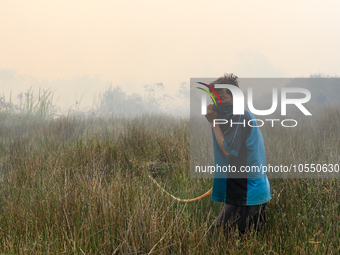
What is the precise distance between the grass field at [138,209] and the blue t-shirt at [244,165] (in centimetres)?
35

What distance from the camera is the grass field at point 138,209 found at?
223 cm

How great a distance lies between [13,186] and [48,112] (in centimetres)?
754

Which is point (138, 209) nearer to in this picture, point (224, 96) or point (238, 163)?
point (238, 163)

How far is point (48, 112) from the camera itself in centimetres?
1084

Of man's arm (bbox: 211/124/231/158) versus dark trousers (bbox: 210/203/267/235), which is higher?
man's arm (bbox: 211/124/231/158)

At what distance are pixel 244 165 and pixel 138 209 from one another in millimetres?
1038

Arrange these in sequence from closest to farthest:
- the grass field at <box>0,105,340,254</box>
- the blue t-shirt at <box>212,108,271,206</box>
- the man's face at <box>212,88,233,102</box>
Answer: the grass field at <box>0,105,340,254</box>
the blue t-shirt at <box>212,108,271,206</box>
the man's face at <box>212,88,233,102</box>

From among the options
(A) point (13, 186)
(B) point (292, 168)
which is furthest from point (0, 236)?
(B) point (292, 168)

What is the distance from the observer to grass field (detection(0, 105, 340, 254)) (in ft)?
7.30

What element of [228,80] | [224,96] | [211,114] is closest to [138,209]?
[211,114]

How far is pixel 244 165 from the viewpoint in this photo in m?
2.47

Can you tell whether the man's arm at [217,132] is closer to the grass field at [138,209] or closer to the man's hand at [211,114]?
the man's hand at [211,114]

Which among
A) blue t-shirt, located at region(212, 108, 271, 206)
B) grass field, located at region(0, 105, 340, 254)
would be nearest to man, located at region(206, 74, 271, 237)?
blue t-shirt, located at region(212, 108, 271, 206)

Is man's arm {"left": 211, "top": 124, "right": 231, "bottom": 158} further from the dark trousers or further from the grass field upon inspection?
the grass field
